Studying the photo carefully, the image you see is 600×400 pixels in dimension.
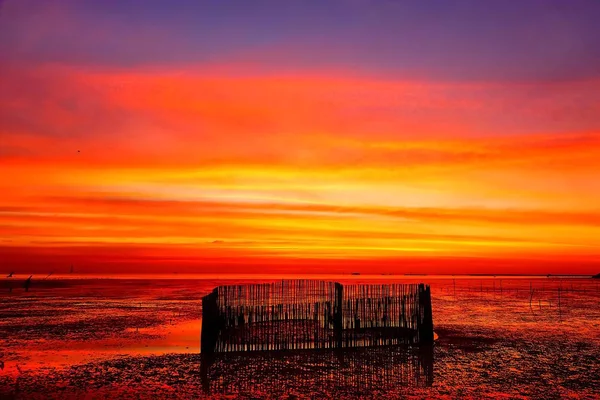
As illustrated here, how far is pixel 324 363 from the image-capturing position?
16234 mm

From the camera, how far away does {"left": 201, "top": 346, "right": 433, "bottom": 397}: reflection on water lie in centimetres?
1320

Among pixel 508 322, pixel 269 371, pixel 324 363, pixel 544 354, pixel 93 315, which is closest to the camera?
pixel 269 371

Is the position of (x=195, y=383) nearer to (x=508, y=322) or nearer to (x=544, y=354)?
(x=544, y=354)

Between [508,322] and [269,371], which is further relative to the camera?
[508,322]

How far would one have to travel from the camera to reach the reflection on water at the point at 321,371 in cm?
1320

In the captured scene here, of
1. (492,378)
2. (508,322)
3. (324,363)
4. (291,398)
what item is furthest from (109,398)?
(508,322)

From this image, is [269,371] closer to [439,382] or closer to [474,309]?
[439,382]

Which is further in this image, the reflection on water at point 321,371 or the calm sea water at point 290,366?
the reflection on water at point 321,371

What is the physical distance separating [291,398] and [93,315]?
794 inches

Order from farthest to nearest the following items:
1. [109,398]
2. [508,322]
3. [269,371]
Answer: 1. [508,322]
2. [269,371]
3. [109,398]

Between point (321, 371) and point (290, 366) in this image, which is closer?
point (321, 371)

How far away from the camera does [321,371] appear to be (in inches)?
595

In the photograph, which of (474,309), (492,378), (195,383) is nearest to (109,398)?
(195,383)

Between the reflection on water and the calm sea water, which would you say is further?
the reflection on water
